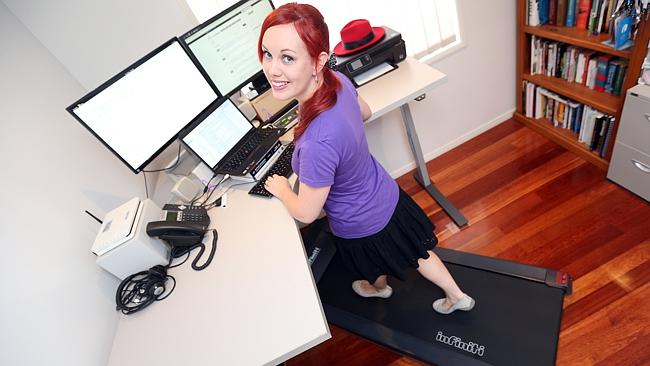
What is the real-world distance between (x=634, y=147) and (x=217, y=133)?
1.96 meters

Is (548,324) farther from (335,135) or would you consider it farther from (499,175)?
(335,135)

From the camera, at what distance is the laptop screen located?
1.46m

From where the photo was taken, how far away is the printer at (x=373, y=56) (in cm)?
181

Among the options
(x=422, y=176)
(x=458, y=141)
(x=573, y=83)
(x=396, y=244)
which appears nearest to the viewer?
(x=396, y=244)

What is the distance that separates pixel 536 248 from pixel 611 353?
1.76ft

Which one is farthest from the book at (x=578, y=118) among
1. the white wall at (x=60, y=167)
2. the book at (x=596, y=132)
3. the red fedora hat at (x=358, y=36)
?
the red fedora hat at (x=358, y=36)

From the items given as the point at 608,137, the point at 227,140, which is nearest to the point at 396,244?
the point at 227,140

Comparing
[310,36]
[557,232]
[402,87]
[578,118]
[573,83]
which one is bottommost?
[557,232]

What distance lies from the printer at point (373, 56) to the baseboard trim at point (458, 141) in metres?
0.88

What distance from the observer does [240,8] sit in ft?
5.10

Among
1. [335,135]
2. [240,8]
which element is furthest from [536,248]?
[240,8]

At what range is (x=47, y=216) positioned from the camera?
1.15 metres

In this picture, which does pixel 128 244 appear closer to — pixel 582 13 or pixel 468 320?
pixel 468 320

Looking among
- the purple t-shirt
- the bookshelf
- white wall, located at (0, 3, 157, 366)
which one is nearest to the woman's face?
the purple t-shirt
